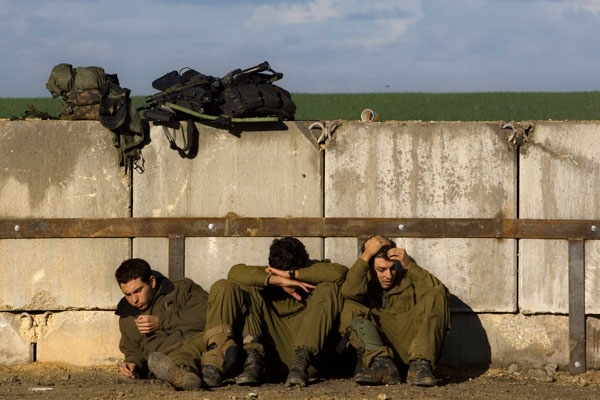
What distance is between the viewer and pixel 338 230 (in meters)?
8.10

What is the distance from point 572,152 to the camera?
8078 millimetres

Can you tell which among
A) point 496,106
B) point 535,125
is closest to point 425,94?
point 496,106

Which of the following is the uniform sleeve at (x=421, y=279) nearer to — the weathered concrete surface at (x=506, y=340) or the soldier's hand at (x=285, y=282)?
the weathered concrete surface at (x=506, y=340)

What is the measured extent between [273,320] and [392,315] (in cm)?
84

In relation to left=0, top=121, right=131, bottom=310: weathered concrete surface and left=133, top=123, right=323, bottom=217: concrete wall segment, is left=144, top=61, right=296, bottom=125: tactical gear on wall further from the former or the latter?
left=0, top=121, right=131, bottom=310: weathered concrete surface

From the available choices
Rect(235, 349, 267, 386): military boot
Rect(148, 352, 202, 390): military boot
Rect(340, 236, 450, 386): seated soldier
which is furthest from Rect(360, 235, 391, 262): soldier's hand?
Rect(148, 352, 202, 390): military boot

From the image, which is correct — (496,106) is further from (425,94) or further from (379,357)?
(379,357)

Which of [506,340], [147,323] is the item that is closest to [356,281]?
[506,340]

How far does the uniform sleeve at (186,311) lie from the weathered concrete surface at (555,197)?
2334 millimetres

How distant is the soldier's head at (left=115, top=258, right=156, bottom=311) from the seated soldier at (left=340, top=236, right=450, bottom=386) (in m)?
1.37

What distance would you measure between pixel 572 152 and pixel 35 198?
398 cm

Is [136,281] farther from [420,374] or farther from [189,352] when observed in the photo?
[420,374]

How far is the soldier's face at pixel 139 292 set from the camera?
7719 mm

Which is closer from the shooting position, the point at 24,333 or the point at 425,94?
the point at 24,333
